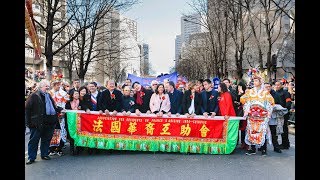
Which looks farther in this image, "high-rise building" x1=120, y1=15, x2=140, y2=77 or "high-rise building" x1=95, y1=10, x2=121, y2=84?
"high-rise building" x1=120, y1=15, x2=140, y2=77

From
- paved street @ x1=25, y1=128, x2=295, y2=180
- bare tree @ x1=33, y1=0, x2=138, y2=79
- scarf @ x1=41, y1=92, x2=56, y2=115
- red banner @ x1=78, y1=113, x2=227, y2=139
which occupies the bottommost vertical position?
paved street @ x1=25, y1=128, x2=295, y2=180

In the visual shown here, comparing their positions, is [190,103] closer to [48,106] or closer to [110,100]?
[110,100]

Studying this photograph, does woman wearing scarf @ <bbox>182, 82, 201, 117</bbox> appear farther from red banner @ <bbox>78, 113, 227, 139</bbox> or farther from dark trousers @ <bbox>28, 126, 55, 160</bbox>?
dark trousers @ <bbox>28, 126, 55, 160</bbox>

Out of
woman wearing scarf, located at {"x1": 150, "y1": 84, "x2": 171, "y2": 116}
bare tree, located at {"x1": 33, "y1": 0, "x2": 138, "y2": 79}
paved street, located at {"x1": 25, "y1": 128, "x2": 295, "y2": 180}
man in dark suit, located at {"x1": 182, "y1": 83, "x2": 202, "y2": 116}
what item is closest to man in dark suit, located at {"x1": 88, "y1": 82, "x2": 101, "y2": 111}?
paved street, located at {"x1": 25, "y1": 128, "x2": 295, "y2": 180}

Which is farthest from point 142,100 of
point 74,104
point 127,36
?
point 127,36

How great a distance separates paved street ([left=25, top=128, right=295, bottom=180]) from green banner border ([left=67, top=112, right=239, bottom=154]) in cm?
15

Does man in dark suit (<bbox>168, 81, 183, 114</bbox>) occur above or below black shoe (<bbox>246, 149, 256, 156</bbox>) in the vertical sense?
above

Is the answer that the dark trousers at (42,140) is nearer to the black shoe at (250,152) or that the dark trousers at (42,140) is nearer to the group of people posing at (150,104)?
the group of people posing at (150,104)

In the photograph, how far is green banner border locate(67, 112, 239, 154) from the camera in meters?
8.02

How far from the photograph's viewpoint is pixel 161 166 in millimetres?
6879
